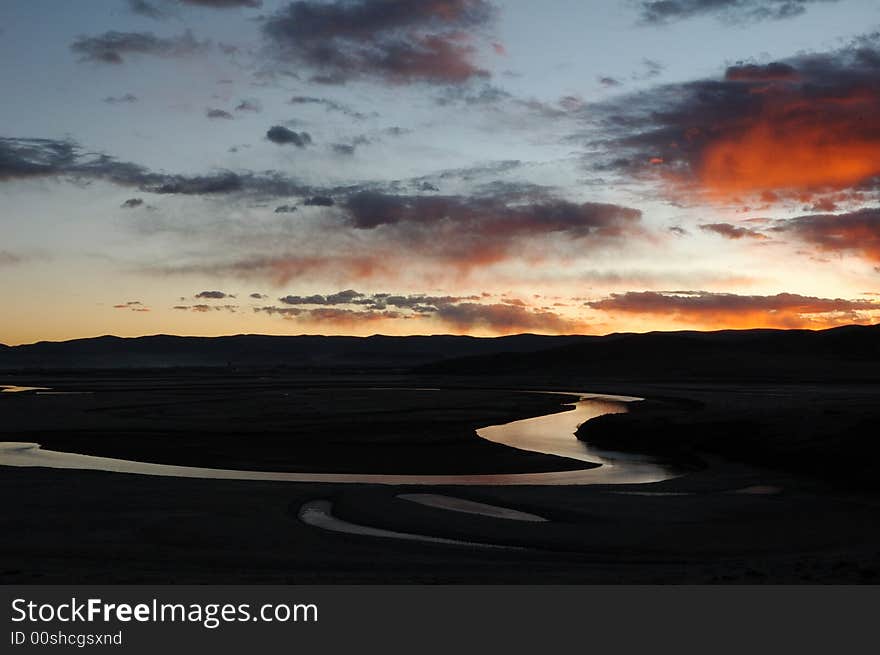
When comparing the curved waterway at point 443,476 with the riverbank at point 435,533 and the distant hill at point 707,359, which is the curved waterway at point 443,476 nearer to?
the riverbank at point 435,533

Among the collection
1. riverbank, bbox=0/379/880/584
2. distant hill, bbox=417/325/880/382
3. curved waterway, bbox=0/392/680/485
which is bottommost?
curved waterway, bbox=0/392/680/485

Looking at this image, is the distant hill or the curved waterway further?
the distant hill

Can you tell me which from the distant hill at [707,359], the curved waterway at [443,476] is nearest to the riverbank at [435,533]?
the curved waterway at [443,476]

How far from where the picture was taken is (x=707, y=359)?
485ft

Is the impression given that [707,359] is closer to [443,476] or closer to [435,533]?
[443,476]

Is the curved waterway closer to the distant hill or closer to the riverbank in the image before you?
the riverbank

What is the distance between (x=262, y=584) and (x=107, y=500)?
11.5 m

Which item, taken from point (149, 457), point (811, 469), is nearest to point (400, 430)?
point (149, 457)

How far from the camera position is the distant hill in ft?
422

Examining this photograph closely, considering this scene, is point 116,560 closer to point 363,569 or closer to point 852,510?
point 363,569

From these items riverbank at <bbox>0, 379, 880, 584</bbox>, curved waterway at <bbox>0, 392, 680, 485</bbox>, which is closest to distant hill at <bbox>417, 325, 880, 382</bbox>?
curved waterway at <bbox>0, 392, 680, 485</bbox>

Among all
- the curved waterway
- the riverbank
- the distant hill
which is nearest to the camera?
the riverbank

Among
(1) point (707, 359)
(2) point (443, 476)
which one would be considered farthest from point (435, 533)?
(1) point (707, 359)

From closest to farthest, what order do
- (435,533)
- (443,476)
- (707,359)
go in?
(435,533) → (443,476) → (707,359)
